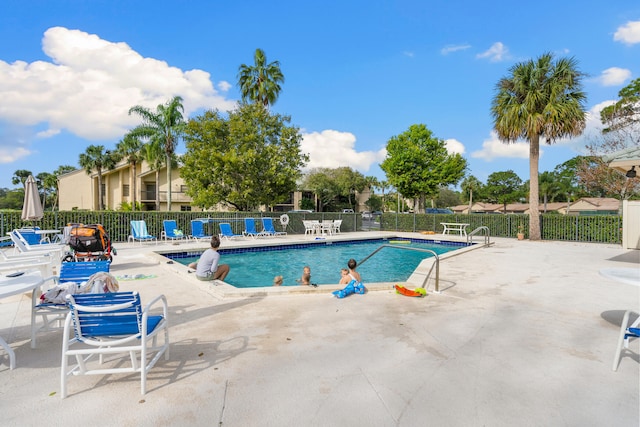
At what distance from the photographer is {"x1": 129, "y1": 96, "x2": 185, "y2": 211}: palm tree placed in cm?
2622

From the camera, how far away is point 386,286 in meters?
6.52

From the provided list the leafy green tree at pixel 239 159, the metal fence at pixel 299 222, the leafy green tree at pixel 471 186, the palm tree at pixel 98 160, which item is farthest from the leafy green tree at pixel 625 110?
the leafy green tree at pixel 471 186

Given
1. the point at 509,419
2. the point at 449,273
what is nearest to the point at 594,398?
the point at 509,419

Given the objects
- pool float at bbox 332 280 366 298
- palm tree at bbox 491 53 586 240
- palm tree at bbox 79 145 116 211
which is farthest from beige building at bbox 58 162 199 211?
pool float at bbox 332 280 366 298

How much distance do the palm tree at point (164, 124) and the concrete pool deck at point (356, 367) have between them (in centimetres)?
2317

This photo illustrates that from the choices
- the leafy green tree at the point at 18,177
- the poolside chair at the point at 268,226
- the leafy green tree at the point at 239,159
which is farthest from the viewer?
the leafy green tree at the point at 18,177

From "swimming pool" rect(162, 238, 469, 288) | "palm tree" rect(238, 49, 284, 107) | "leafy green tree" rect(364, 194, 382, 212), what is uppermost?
"palm tree" rect(238, 49, 284, 107)

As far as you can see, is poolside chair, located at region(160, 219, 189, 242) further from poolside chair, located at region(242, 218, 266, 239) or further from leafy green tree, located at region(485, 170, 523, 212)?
leafy green tree, located at region(485, 170, 523, 212)

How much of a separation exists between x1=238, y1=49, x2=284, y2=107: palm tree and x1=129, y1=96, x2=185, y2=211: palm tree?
5.19m

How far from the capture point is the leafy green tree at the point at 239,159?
21.1 m

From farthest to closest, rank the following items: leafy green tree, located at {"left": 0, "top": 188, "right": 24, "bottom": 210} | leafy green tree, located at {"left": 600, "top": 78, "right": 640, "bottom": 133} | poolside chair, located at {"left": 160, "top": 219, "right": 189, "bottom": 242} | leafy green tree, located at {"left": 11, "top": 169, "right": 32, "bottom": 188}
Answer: leafy green tree, located at {"left": 11, "top": 169, "right": 32, "bottom": 188}, leafy green tree, located at {"left": 0, "top": 188, "right": 24, "bottom": 210}, leafy green tree, located at {"left": 600, "top": 78, "right": 640, "bottom": 133}, poolside chair, located at {"left": 160, "top": 219, "right": 189, "bottom": 242}

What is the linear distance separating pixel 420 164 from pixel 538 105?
1309cm

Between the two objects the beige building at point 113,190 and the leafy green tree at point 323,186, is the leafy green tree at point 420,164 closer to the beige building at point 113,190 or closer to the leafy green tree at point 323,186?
the leafy green tree at point 323,186

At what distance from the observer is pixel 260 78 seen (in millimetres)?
26641
